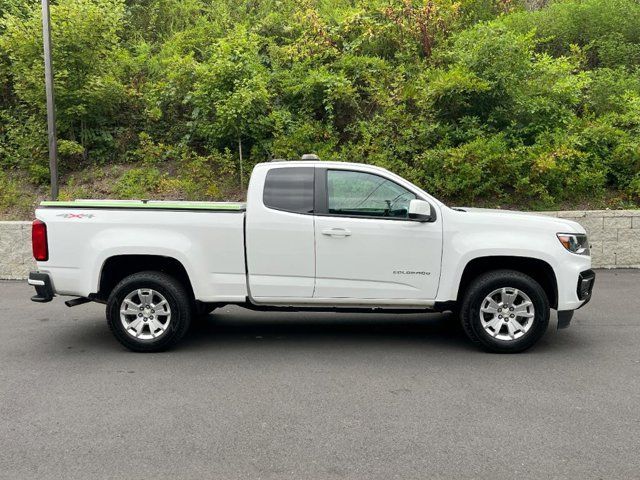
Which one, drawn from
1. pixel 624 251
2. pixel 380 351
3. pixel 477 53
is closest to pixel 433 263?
pixel 380 351

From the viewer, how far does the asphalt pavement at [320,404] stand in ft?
13.7

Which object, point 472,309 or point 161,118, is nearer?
point 472,309

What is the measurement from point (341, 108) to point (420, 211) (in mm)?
7440

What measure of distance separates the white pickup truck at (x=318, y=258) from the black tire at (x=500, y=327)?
10 millimetres

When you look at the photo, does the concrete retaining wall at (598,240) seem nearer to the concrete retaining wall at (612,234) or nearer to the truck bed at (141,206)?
the concrete retaining wall at (612,234)

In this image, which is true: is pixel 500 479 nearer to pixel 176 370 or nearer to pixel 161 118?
pixel 176 370

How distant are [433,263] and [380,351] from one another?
105 centimetres

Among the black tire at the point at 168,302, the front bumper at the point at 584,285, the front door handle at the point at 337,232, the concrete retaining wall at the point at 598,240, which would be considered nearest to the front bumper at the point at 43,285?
the black tire at the point at 168,302

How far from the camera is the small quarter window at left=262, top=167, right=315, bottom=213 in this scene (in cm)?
672

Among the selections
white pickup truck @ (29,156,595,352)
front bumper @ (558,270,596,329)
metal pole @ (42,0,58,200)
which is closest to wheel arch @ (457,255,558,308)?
white pickup truck @ (29,156,595,352)

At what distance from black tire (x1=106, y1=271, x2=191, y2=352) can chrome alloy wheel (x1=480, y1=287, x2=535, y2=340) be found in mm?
2972

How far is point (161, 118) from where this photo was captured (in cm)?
1412

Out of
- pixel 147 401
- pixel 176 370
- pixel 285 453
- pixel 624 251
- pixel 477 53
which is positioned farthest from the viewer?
pixel 477 53

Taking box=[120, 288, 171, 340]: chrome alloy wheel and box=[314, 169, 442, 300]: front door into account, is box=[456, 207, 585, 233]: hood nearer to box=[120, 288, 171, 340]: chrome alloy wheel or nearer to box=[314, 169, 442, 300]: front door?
box=[314, 169, 442, 300]: front door
